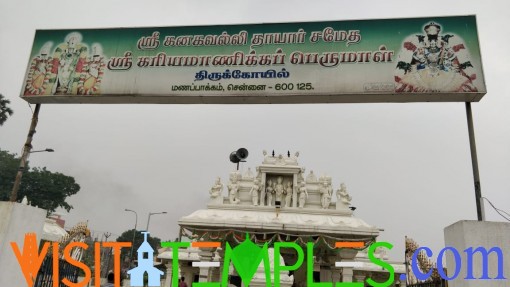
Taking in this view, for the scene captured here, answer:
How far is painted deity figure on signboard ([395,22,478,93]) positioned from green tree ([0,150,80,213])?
56606 mm

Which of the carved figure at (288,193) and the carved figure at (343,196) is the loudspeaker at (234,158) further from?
the carved figure at (343,196)

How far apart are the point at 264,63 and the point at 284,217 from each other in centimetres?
876

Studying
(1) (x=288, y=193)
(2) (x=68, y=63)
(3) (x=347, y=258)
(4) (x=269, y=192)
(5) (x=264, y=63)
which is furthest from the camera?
(4) (x=269, y=192)

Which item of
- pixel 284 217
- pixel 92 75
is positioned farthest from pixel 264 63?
pixel 284 217

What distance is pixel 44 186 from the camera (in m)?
55.7

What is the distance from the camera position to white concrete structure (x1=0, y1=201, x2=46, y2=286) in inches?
228

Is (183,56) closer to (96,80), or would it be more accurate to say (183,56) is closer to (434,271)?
(96,80)

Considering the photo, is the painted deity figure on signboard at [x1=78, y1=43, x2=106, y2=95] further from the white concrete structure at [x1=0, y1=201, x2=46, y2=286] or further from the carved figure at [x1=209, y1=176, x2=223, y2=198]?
the carved figure at [x1=209, y1=176, x2=223, y2=198]

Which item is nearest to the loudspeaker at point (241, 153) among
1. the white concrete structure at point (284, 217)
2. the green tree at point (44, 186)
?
the white concrete structure at point (284, 217)

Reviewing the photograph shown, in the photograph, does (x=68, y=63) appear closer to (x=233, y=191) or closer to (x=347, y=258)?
(x=233, y=191)

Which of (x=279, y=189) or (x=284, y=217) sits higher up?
(x=279, y=189)

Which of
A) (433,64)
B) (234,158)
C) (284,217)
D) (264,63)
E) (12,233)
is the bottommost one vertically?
(12,233)

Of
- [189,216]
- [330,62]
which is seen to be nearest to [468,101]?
[330,62]

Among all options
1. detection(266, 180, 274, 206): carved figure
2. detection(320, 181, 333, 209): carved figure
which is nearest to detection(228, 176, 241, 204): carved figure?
detection(266, 180, 274, 206): carved figure
